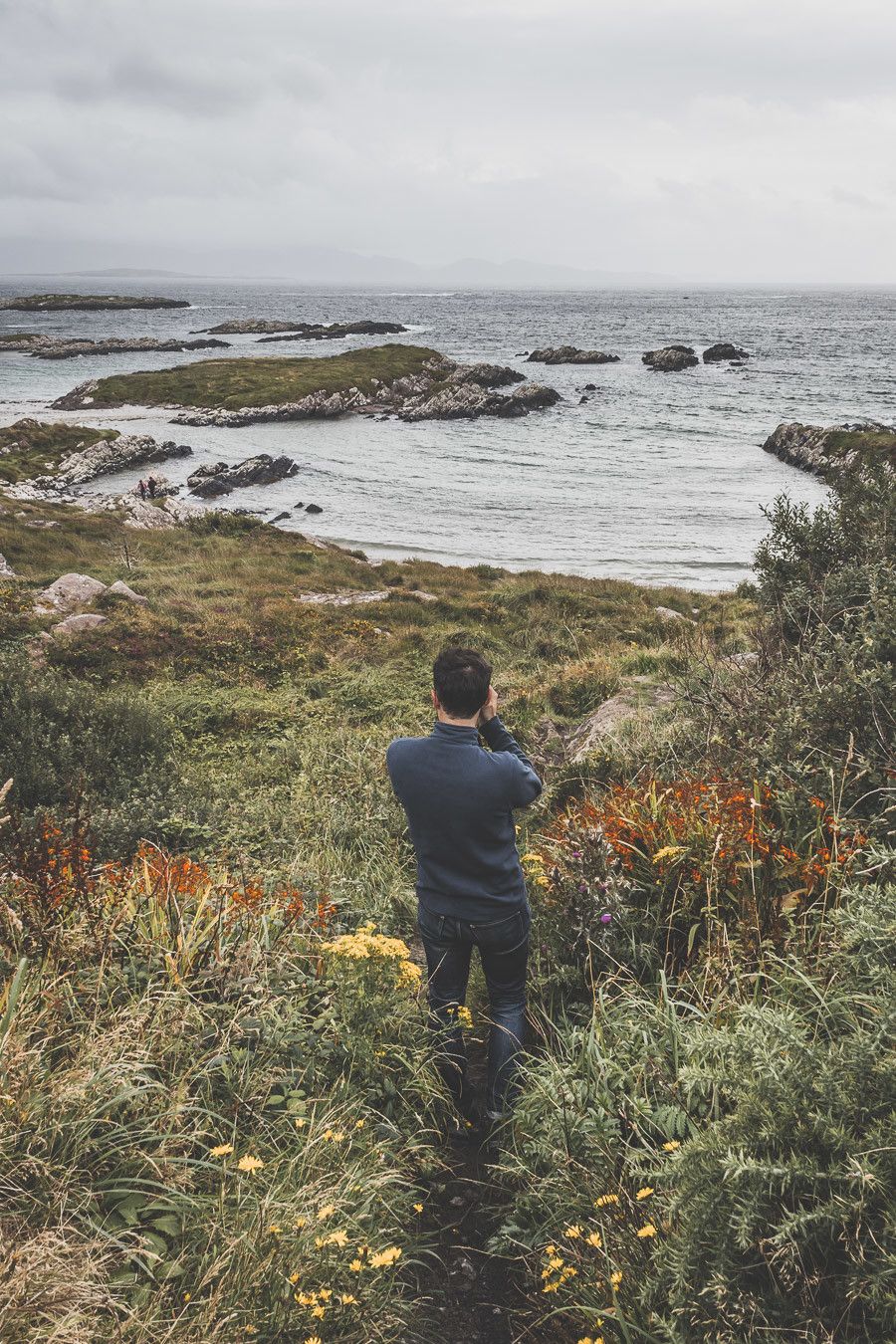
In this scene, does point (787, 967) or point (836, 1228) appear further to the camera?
point (787, 967)

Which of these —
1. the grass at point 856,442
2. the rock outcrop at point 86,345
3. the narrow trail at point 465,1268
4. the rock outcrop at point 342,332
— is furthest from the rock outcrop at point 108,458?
the rock outcrop at point 342,332

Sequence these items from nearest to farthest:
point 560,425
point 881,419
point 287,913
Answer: point 287,913 → point 881,419 → point 560,425

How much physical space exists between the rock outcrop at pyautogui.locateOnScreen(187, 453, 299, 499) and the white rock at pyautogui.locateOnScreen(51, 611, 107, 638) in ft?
76.9

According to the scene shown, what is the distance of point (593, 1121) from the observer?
284cm

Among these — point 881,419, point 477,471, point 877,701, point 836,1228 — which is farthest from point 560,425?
point 836,1228

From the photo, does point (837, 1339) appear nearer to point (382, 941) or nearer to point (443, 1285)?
point (443, 1285)

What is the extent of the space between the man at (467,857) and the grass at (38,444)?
38.9 meters

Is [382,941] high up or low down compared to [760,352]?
down

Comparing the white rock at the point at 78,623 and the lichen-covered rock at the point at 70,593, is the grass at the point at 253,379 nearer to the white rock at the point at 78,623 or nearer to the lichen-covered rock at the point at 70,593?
the lichen-covered rock at the point at 70,593

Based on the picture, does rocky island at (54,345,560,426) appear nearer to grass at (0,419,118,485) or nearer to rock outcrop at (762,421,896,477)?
grass at (0,419,118,485)

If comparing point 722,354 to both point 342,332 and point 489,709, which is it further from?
point 489,709

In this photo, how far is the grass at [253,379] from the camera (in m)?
57.3

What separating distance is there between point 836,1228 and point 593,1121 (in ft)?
3.33

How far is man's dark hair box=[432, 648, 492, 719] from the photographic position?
135 inches
